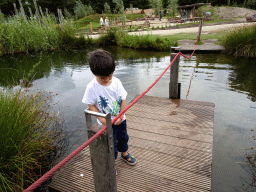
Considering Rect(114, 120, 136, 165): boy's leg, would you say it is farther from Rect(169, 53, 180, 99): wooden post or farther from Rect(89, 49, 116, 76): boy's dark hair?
Rect(169, 53, 180, 99): wooden post

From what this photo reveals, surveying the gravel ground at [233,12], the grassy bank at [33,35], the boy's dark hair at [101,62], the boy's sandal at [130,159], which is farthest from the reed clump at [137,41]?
the gravel ground at [233,12]

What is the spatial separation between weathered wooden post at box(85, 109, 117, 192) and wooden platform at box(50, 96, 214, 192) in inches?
27.9

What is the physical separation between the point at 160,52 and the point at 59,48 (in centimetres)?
684

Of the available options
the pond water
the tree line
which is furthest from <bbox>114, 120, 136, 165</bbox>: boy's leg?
the tree line

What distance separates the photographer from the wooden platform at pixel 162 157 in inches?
81.1

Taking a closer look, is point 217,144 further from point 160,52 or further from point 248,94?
point 160,52

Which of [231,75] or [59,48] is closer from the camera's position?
[231,75]

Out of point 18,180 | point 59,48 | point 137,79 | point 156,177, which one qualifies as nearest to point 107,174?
point 156,177

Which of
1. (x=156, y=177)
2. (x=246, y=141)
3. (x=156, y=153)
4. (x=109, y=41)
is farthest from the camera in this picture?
(x=109, y=41)

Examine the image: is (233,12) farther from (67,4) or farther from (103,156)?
(67,4)

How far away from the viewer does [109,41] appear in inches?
530

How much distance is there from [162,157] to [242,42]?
26.7 ft

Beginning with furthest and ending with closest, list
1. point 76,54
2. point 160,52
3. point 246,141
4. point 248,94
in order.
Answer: point 76,54, point 160,52, point 248,94, point 246,141

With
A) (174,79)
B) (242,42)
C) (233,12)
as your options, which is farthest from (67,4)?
(174,79)
